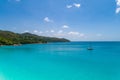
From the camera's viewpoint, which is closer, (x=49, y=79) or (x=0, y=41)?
(x=49, y=79)

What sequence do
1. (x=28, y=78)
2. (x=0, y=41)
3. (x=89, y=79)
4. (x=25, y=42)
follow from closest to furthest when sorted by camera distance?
(x=89, y=79) → (x=28, y=78) → (x=0, y=41) → (x=25, y=42)

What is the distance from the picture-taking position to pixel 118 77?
2009 cm

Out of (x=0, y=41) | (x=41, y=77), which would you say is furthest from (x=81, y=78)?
(x=0, y=41)

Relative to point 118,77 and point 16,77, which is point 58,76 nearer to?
point 16,77

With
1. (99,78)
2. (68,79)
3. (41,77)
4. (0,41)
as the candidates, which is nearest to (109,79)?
(99,78)

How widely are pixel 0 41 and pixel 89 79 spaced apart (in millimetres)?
100474

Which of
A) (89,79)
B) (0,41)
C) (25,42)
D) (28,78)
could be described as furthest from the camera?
(25,42)

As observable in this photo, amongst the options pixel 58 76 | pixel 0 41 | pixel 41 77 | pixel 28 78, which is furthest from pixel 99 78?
pixel 0 41

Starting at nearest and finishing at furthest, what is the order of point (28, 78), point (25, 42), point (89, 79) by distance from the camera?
point (89, 79) → point (28, 78) → point (25, 42)

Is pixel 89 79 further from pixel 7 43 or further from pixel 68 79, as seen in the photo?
pixel 7 43

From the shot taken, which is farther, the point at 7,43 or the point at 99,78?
the point at 7,43

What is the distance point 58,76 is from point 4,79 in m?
6.30

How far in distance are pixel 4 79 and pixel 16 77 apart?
5.02ft

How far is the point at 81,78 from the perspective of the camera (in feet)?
61.7
